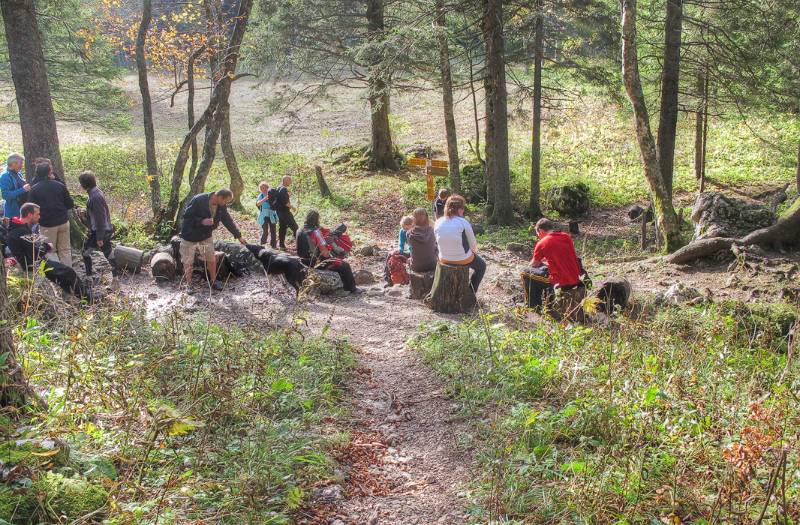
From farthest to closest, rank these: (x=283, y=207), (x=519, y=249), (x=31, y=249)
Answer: (x=519, y=249), (x=283, y=207), (x=31, y=249)

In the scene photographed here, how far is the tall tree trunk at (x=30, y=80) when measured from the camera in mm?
10953

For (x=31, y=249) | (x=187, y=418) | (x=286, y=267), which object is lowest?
(x=286, y=267)

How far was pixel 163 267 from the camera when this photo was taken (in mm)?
11141

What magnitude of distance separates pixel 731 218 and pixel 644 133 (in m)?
2.36

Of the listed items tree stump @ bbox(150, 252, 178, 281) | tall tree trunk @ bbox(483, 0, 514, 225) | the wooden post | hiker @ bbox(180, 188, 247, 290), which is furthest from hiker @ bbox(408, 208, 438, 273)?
the wooden post

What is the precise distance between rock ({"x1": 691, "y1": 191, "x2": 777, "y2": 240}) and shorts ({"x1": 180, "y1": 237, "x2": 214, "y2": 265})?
923cm

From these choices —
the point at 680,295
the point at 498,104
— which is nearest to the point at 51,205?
the point at 680,295

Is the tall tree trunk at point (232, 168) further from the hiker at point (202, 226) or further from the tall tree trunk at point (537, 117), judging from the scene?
the hiker at point (202, 226)

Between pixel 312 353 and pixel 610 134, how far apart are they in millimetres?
23925

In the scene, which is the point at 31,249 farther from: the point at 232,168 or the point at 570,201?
the point at 570,201

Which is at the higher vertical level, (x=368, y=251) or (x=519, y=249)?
(x=368, y=251)

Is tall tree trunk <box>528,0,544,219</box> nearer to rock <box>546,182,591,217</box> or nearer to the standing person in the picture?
rock <box>546,182,591,217</box>

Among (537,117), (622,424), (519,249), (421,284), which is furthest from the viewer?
(537,117)

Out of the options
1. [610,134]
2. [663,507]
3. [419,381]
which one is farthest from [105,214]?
[610,134]
